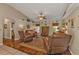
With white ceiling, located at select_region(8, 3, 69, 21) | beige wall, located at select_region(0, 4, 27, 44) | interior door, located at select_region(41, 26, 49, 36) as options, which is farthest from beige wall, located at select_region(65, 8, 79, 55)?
beige wall, located at select_region(0, 4, 27, 44)

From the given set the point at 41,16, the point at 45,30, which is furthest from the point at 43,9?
the point at 45,30

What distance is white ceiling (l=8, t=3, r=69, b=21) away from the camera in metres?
2.48

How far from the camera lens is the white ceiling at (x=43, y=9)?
2484mm

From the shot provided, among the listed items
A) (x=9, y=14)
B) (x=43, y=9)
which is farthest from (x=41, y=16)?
(x=9, y=14)

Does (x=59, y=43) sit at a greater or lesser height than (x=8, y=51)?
greater

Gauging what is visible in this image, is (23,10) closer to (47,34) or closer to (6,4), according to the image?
(6,4)

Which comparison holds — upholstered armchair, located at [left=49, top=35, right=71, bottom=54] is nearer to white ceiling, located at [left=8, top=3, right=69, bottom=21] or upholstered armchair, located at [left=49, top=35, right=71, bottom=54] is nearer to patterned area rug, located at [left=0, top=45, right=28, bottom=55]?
white ceiling, located at [left=8, top=3, right=69, bottom=21]

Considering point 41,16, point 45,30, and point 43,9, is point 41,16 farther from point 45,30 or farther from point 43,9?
point 45,30

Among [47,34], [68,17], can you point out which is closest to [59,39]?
[47,34]

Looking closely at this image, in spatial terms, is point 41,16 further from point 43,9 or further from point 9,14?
point 9,14

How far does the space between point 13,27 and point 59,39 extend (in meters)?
0.89

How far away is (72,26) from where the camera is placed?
2457 millimetres

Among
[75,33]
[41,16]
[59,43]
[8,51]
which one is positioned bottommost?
[8,51]

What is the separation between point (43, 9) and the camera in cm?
250
